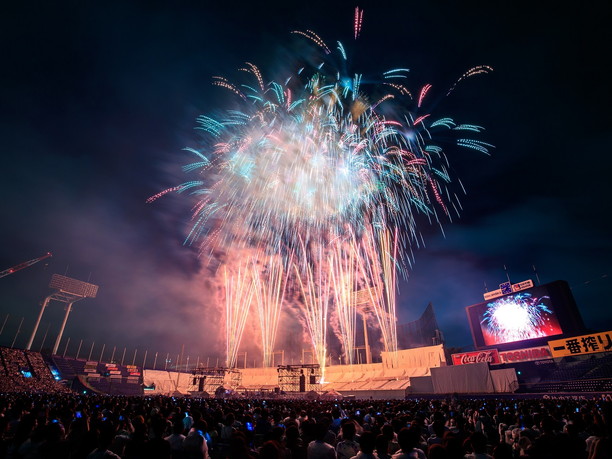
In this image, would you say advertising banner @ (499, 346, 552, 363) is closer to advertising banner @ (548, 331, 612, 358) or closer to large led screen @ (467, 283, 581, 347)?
large led screen @ (467, 283, 581, 347)

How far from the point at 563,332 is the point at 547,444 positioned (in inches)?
2130

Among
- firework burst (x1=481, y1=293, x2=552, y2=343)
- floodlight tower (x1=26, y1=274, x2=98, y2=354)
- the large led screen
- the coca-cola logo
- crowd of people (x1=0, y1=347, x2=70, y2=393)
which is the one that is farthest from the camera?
floodlight tower (x1=26, y1=274, x2=98, y2=354)

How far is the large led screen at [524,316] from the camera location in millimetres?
45522

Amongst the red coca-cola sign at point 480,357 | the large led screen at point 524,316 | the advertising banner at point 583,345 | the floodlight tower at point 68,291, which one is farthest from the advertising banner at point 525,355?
the floodlight tower at point 68,291

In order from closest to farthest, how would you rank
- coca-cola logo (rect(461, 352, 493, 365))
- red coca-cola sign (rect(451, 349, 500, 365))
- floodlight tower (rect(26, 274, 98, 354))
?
red coca-cola sign (rect(451, 349, 500, 365)) < coca-cola logo (rect(461, 352, 493, 365)) < floodlight tower (rect(26, 274, 98, 354))

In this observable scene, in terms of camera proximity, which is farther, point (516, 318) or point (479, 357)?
point (516, 318)

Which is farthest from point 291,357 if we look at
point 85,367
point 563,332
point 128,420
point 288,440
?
point 288,440

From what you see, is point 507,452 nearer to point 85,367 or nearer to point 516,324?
point 516,324

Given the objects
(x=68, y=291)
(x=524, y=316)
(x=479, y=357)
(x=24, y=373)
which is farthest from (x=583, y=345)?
(x=68, y=291)

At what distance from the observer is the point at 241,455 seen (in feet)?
14.4

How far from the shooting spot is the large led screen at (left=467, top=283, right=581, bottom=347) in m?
45.5

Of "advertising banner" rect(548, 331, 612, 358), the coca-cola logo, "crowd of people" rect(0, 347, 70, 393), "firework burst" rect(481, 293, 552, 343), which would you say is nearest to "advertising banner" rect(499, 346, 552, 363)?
the coca-cola logo

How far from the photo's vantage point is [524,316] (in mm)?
49625

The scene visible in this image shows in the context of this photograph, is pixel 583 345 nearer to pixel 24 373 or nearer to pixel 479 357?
pixel 479 357
